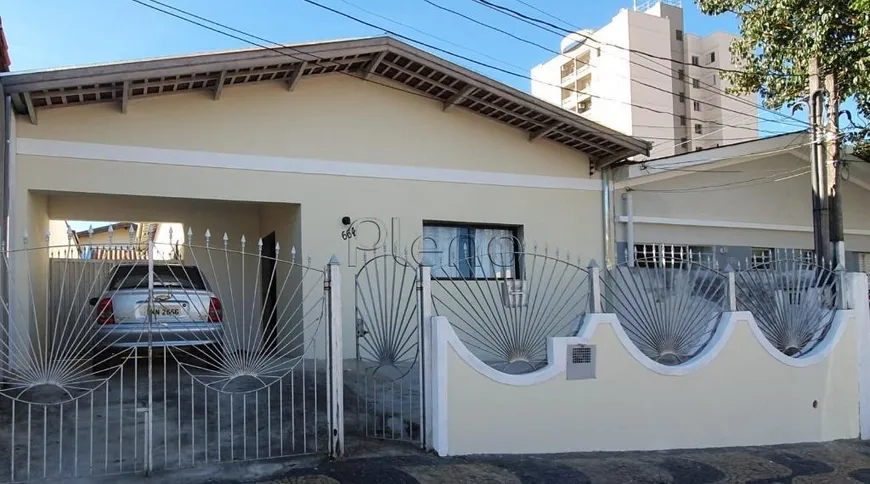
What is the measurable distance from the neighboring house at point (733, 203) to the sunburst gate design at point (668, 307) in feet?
12.9

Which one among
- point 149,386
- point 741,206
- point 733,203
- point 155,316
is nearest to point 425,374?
point 149,386

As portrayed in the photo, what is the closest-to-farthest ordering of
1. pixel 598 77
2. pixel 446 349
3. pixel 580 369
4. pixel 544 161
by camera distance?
pixel 446 349, pixel 580 369, pixel 544 161, pixel 598 77

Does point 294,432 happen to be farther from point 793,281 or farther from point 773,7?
point 773,7

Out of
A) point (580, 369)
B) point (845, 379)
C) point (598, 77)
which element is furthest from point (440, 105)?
point (598, 77)

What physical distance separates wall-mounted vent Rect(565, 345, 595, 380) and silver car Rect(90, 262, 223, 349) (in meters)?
3.31

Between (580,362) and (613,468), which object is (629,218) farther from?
(613,468)

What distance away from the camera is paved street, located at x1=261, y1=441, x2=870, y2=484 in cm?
528

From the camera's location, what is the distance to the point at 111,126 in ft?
29.0

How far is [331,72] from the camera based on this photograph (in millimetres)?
9992

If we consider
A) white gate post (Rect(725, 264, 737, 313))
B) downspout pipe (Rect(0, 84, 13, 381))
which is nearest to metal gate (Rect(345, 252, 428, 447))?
white gate post (Rect(725, 264, 737, 313))

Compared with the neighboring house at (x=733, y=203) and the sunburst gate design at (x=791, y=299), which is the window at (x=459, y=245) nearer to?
the neighboring house at (x=733, y=203)

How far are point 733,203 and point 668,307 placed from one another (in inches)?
295

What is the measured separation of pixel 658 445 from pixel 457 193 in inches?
206

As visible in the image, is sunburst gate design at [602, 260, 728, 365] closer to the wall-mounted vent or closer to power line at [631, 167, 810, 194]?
the wall-mounted vent
